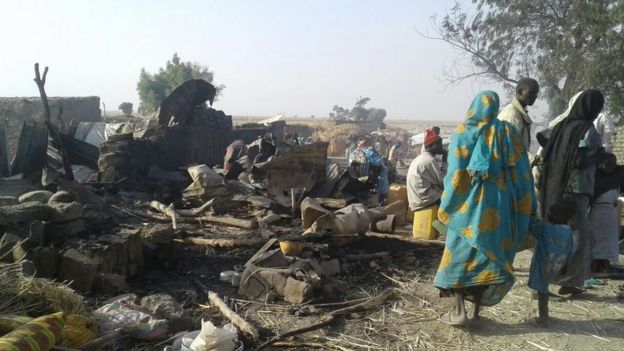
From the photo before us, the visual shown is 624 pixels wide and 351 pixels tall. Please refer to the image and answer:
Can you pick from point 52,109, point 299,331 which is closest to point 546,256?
point 299,331

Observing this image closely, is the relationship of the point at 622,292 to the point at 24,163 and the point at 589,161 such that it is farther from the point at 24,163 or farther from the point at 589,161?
the point at 24,163

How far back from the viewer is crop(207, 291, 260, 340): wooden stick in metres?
3.99

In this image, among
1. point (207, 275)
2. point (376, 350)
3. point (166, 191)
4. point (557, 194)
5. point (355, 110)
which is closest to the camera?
point (376, 350)

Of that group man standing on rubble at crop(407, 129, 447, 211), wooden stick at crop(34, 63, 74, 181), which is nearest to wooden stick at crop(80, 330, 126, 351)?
man standing on rubble at crop(407, 129, 447, 211)

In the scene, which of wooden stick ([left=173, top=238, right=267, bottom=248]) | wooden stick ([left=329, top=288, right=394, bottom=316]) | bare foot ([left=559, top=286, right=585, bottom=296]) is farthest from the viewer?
wooden stick ([left=173, top=238, right=267, bottom=248])

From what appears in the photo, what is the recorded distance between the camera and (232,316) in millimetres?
4277

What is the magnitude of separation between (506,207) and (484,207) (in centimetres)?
18

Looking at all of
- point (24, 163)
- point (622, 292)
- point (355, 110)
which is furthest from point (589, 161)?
point (355, 110)

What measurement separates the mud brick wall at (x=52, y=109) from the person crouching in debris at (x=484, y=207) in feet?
69.8

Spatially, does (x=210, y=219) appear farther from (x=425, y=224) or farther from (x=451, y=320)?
(x=451, y=320)

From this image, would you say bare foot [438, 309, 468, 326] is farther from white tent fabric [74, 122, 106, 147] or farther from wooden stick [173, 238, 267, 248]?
white tent fabric [74, 122, 106, 147]

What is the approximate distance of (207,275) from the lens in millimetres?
5770

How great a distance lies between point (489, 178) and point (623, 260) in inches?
153

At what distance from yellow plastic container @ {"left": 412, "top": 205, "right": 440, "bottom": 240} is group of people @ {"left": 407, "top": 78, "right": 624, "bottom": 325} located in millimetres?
2236
